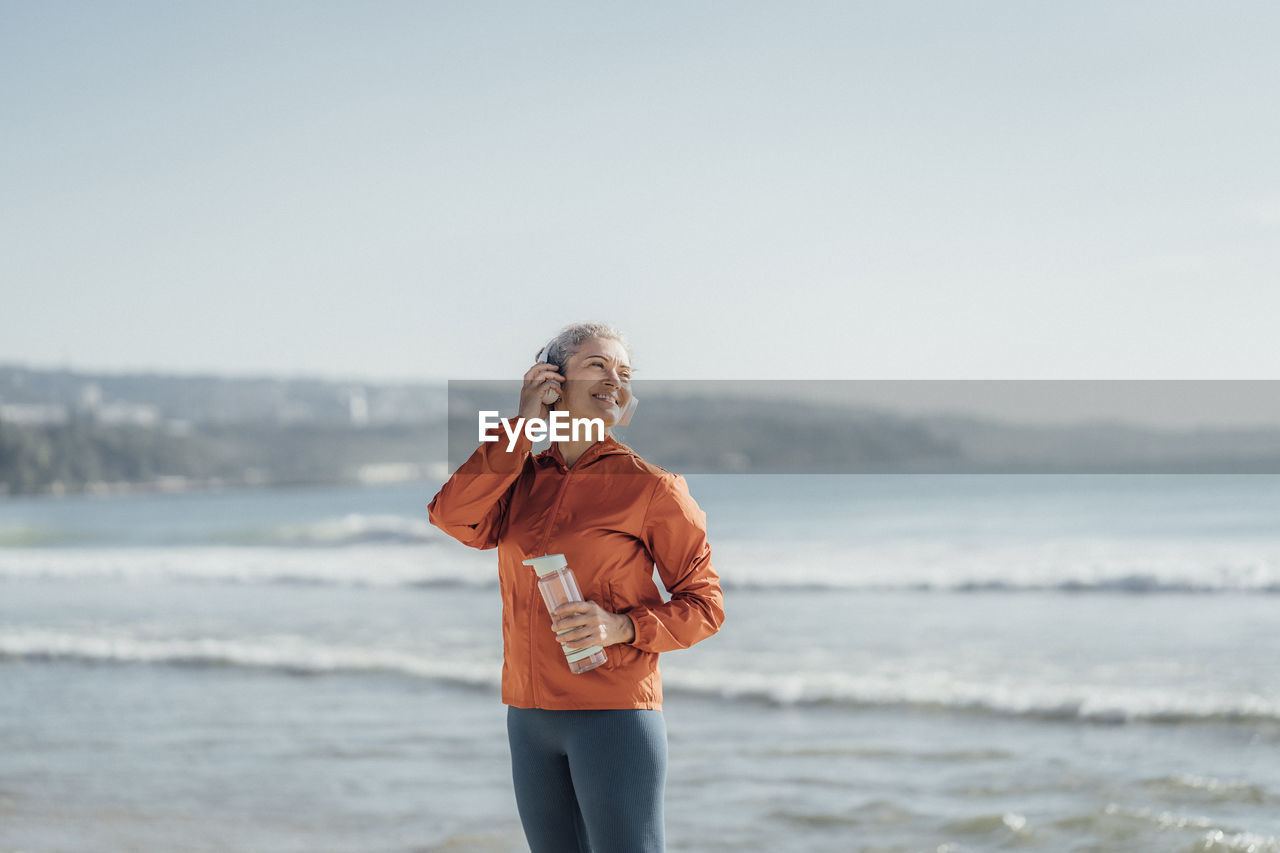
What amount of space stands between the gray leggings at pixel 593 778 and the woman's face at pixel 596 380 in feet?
1.96

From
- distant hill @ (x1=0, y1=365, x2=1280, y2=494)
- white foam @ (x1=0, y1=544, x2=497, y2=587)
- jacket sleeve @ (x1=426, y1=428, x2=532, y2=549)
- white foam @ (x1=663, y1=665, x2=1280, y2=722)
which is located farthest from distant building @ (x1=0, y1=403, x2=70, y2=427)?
jacket sleeve @ (x1=426, y1=428, x2=532, y2=549)

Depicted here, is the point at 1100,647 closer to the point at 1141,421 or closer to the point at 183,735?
the point at 183,735

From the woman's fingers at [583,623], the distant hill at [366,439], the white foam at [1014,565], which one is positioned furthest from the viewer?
the distant hill at [366,439]

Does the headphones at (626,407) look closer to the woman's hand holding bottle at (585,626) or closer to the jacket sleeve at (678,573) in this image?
the jacket sleeve at (678,573)

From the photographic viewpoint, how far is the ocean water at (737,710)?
4.55m

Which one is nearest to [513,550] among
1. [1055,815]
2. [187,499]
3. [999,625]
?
[1055,815]

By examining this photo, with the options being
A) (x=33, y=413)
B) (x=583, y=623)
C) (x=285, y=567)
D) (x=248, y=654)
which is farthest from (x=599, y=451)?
(x=33, y=413)

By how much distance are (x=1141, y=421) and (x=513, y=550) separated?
1124 inches

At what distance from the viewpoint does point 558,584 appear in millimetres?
1924

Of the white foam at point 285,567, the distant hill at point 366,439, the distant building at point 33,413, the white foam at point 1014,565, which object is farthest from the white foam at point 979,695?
the distant building at point 33,413

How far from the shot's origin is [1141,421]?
27172 millimetres

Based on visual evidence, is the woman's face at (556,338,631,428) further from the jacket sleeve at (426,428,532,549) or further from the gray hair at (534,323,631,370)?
the jacket sleeve at (426,428,532,549)

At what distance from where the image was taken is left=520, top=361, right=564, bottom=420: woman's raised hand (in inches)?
78.4

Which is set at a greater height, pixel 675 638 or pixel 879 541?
pixel 675 638
